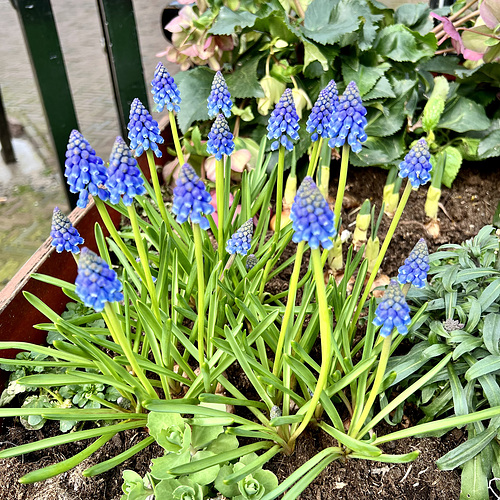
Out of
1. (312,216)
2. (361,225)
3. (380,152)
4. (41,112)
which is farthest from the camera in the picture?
(41,112)

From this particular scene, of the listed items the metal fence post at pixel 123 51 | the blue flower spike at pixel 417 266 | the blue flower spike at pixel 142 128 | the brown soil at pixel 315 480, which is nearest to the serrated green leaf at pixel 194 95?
the metal fence post at pixel 123 51

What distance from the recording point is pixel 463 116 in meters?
3.33

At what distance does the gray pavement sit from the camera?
417 cm

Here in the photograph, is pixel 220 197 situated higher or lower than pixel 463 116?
higher

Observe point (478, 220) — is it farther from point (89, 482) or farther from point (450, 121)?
point (89, 482)

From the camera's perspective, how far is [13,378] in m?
2.21

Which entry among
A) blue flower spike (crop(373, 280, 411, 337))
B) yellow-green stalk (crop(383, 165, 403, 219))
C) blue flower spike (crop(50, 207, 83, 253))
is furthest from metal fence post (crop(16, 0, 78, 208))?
blue flower spike (crop(373, 280, 411, 337))

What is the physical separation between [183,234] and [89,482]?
1057mm

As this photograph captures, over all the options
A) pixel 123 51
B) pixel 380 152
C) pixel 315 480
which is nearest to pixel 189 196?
pixel 315 480

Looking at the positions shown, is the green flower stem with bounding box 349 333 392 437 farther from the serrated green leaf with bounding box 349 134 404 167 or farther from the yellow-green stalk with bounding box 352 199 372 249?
the serrated green leaf with bounding box 349 134 404 167

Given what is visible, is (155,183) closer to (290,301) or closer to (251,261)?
(251,261)

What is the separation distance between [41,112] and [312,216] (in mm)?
5515

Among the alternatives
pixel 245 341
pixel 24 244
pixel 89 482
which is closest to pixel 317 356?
pixel 245 341

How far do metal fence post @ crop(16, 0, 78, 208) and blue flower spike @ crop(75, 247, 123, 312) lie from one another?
2.04 metres
